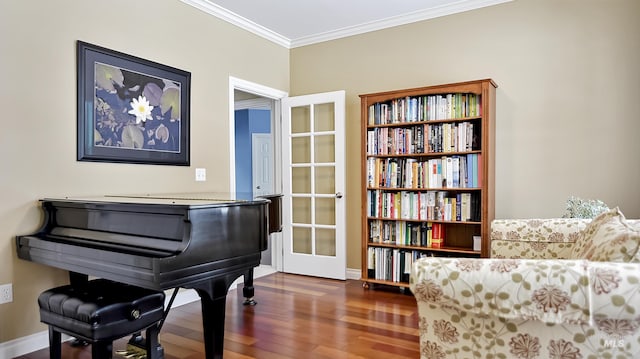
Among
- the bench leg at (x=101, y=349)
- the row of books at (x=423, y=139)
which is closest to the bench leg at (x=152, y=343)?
the bench leg at (x=101, y=349)

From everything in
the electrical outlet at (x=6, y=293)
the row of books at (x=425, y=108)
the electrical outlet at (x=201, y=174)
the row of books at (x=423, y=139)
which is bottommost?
the electrical outlet at (x=6, y=293)

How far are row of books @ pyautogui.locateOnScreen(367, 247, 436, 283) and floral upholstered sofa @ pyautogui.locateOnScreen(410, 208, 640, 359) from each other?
2.46 metres

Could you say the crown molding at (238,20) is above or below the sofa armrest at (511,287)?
above

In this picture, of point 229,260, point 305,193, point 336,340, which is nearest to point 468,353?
point 229,260

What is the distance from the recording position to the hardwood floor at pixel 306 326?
8.41 ft

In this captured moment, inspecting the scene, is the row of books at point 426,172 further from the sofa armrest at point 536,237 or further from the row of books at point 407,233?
the sofa armrest at point 536,237

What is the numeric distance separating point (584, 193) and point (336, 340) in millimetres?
2394

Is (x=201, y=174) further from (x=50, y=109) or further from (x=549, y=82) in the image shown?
(x=549, y=82)

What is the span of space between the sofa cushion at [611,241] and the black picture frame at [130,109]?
297 centimetres

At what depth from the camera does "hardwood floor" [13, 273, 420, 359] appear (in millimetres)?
2564

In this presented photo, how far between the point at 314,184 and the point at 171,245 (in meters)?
2.74

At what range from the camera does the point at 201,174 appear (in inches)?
147

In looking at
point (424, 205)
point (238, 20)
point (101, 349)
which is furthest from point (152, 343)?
point (238, 20)

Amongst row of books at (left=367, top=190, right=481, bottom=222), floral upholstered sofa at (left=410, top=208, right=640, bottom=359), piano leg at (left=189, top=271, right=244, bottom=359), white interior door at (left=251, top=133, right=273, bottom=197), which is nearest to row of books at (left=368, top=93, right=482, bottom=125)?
row of books at (left=367, top=190, right=481, bottom=222)
